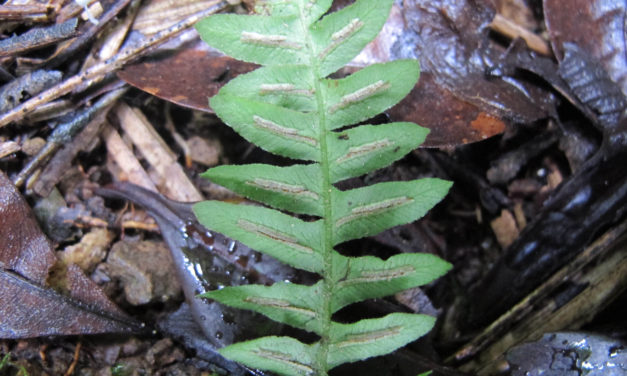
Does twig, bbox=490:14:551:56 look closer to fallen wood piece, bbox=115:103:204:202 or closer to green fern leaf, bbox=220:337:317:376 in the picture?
fallen wood piece, bbox=115:103:204:202

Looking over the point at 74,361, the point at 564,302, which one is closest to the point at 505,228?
the point at 564,302

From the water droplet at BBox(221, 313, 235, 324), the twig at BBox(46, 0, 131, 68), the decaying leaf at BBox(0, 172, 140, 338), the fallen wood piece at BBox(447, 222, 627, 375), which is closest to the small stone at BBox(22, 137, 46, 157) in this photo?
the decaying leaf at BBox(0, 172, 140, 338)

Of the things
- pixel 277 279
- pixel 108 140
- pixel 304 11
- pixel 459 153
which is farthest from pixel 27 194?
pixel 459 153

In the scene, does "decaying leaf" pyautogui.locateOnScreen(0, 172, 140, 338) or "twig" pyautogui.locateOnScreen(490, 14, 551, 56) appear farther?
"twig" pyautogui.locateOnScreen(490, 14, 551, 56)

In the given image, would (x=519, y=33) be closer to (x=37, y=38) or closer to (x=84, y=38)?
(x=84, y=38)

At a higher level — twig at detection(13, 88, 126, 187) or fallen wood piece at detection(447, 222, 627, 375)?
twig at detection(13, 88, 126, 187)

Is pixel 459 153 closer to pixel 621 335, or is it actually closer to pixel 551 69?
pixel 551 69
